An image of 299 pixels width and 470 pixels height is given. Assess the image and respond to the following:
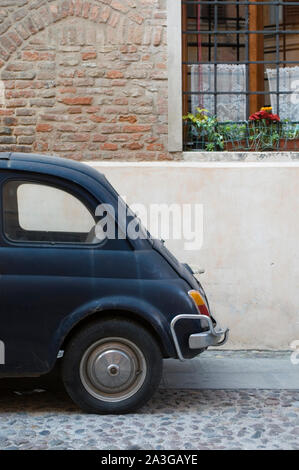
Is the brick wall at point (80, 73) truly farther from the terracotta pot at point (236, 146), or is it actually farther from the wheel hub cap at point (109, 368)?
the wheel hub cap at point (109, 368)

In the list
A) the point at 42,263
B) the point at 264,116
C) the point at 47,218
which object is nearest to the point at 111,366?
the point at 42,263

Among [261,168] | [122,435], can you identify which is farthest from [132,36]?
[122,435]

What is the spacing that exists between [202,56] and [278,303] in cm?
312

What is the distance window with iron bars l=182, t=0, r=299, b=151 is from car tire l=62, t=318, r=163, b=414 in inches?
148

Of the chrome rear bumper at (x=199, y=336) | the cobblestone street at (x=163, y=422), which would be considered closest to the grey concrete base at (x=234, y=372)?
the cobblestone street at (x=163, y=422)

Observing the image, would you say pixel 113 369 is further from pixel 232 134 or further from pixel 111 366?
pixel 232 134

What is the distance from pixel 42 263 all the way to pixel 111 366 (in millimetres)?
869

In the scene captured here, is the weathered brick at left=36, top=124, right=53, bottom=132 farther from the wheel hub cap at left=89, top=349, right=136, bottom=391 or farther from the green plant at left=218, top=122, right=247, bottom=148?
the wheel hub cap at left=89, top=349, right=136, bottom=391

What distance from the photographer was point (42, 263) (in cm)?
507

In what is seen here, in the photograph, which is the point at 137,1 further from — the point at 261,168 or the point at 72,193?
the point at 72,193

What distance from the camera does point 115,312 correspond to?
513 centimetres

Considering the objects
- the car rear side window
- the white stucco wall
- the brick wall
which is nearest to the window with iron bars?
the brick wall

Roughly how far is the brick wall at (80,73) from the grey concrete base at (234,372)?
96.9 inches
